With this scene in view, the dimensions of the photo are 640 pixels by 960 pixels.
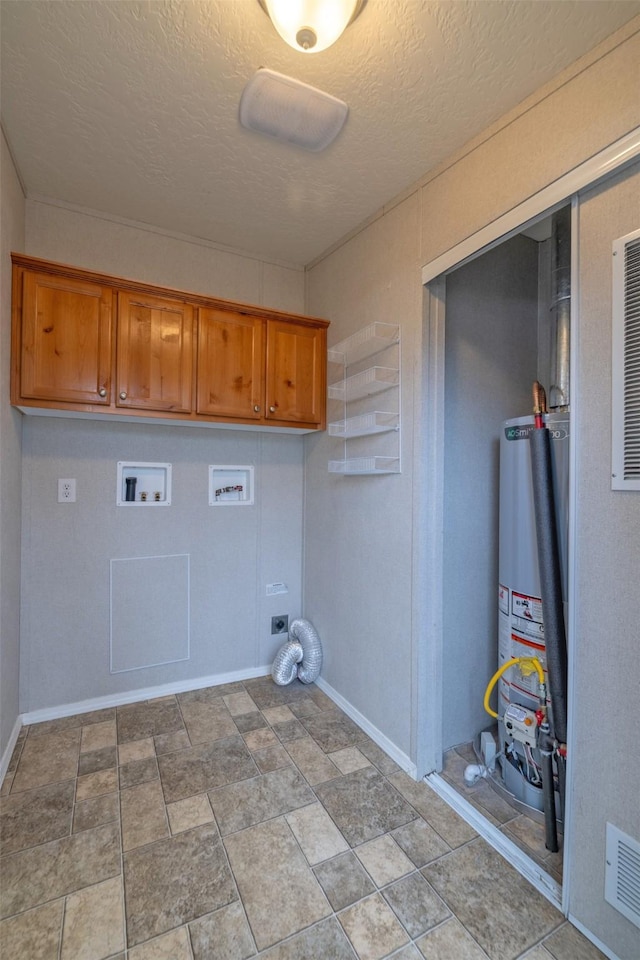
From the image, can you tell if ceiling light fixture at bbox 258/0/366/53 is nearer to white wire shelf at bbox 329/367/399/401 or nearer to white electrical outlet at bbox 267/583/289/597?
white wire shelf at bbox 329/367/399/401

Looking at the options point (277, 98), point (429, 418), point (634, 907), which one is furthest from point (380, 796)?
point (277, 98)

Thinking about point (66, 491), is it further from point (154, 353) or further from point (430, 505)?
point (430, 505)

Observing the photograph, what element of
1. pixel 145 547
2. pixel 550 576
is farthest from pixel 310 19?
pixel 145 547

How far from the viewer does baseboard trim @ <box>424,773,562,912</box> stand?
1.46 metres

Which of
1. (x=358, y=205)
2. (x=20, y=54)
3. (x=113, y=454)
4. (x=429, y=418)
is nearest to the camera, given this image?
(x=20, y=54)

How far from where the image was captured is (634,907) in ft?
3.94

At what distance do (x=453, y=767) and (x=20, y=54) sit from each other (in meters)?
3.34

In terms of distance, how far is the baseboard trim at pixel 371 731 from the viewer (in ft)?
6.71

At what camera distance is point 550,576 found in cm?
171

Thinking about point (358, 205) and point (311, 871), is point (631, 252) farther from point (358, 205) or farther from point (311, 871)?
point (311, 871)

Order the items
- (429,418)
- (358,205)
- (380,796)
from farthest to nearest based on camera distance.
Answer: (358,205), (429,418), (380,796)

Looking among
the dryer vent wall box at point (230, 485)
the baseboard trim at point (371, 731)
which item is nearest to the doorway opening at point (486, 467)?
the baseboard trim at point (371, 731)

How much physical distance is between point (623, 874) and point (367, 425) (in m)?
1.81

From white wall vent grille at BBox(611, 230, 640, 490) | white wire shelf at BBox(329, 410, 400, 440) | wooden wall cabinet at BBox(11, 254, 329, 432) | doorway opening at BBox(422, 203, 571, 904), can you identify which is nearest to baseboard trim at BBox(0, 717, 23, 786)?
wooden wall cabinet at BBox(11, 254, 329, 432)
